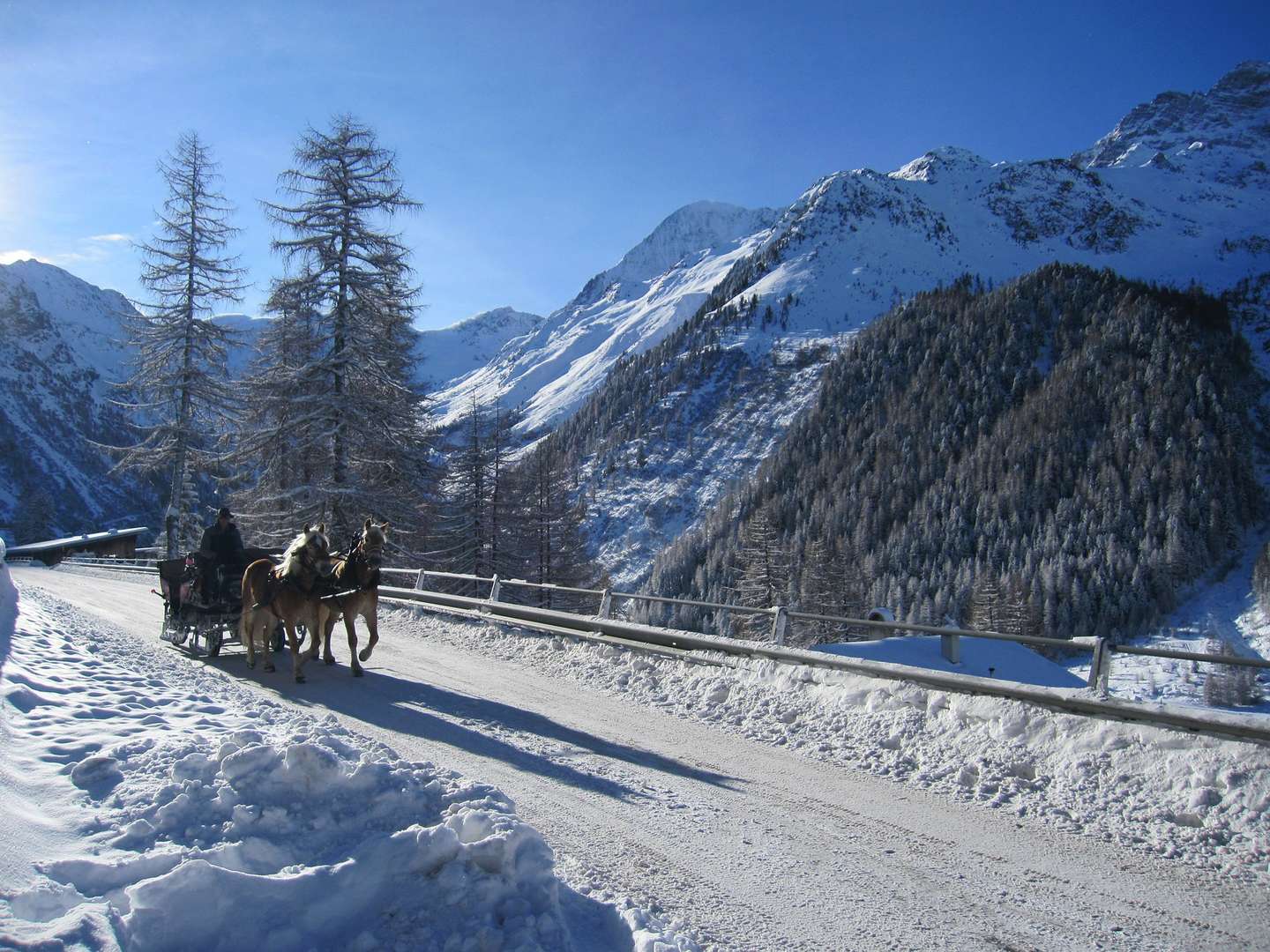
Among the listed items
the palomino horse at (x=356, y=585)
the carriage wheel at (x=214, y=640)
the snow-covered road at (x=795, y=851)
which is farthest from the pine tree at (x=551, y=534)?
the snow-covered road at (x=795, y=851)

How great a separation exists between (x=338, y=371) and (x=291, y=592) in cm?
1251

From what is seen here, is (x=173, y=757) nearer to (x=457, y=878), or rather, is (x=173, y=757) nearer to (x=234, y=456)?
(x=457, y=878)

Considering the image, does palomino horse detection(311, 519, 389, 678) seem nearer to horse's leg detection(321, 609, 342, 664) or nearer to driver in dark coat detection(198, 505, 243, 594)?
horse's leg detection(321, 609, 342, 664)

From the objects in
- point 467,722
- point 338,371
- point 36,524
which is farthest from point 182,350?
point 36,524

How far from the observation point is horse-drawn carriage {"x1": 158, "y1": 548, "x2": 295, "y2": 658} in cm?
1183

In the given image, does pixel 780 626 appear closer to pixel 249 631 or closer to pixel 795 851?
pixel 795 851

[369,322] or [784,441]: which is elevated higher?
[784,441]

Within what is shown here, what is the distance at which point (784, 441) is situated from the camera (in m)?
162

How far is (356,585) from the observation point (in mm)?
11031

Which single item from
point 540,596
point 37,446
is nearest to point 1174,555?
point 540,596

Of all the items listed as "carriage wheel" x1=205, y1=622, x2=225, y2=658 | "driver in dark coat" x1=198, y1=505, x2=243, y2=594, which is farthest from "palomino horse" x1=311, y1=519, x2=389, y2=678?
"driver in dark coat" x1=198, y1=505, x2=243, y2=594

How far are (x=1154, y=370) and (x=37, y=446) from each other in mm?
257042

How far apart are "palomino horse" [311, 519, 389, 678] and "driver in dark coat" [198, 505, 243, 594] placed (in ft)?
7.01

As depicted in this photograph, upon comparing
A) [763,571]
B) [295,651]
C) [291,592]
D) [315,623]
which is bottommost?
[763,571]
